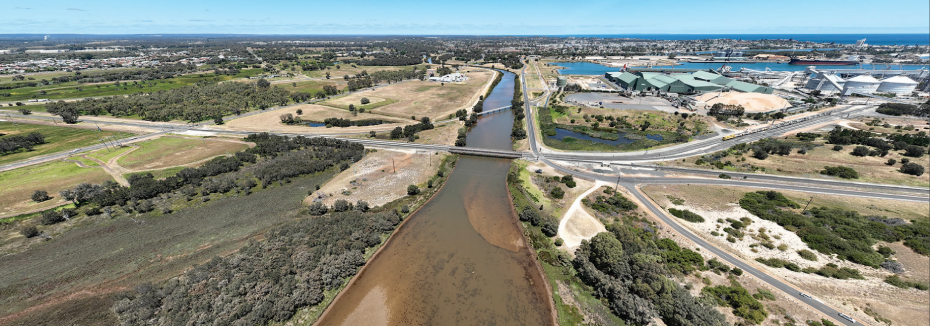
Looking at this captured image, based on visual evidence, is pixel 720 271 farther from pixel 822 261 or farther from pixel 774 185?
pixel 774 185

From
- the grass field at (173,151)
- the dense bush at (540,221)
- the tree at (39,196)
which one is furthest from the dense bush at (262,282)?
the grass field at (173,151)

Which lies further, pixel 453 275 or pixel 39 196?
pixel 39 196

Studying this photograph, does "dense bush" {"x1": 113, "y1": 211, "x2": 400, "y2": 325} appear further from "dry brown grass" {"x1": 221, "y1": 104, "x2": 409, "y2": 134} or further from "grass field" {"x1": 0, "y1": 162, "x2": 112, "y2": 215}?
"dry brown grass" {"x1": 221, "y1": 104, "x2": 409, "y2": 134}

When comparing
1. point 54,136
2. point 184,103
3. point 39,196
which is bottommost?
point 39,196

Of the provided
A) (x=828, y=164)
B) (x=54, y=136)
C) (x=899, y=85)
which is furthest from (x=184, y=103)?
(x=899, y=85)

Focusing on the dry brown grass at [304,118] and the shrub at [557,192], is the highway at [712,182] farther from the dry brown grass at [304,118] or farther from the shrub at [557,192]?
the dry brown grass at [304,118]

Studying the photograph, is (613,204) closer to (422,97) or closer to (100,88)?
(422,97)

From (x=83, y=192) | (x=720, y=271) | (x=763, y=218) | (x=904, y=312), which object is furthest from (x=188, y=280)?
(x=763, y=218)
